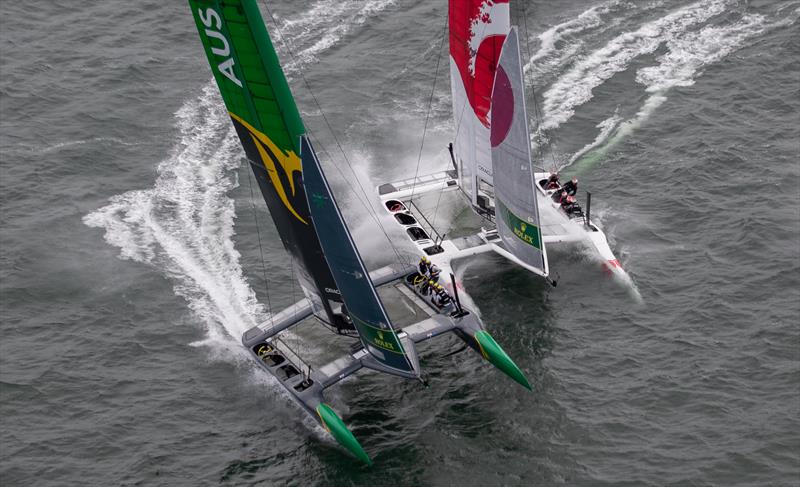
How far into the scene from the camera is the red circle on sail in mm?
46375

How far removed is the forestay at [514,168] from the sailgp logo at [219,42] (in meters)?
12.7

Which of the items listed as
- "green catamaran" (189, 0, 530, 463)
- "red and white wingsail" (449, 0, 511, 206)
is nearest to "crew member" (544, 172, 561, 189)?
"red and white wingsail" (449, 0, 511, 206)

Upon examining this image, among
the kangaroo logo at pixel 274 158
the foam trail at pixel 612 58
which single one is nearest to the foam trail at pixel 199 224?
the kangaroo logo at pixel 274 158

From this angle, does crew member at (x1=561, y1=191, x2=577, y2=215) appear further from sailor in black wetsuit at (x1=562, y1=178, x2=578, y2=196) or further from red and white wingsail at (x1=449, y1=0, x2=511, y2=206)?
red and white wingsail at (x1=449, y1=0, x2=511, y2=206)

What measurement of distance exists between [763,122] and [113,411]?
3529 cm

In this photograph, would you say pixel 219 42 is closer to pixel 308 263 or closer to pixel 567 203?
pixel 308 263

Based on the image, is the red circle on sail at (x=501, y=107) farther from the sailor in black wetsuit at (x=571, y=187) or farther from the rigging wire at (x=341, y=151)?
the rigging wire at (x=341, y=151)

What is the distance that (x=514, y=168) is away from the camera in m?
47.9

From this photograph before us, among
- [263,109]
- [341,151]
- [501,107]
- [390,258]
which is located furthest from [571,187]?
[263,109]

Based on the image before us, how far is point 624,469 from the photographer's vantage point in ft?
131

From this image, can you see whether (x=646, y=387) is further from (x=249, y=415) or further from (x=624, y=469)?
(x=249, y=415)

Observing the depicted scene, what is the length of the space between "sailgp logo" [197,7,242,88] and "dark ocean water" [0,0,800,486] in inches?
A: 487

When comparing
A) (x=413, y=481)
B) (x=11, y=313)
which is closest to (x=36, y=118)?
(x=11, y=313)

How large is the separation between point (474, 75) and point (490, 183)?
5094 mm
